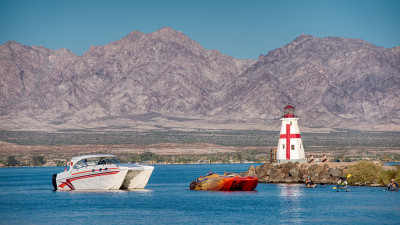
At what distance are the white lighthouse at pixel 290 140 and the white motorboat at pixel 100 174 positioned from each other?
19962mm

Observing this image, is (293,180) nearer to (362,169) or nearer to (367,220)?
(362,169)

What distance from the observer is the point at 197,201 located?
72812 mm

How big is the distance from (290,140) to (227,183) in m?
13.2

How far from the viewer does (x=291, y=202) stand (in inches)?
2781

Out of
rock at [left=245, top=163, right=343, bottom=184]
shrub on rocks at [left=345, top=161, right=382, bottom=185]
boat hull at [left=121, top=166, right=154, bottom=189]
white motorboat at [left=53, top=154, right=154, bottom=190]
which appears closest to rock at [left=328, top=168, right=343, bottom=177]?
rock at [left=245, top=163, right=343, bottom=184]

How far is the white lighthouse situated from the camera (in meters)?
90.7

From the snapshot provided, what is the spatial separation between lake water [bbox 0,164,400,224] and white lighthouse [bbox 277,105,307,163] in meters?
6.32

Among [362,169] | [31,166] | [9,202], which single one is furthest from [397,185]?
[31,166]

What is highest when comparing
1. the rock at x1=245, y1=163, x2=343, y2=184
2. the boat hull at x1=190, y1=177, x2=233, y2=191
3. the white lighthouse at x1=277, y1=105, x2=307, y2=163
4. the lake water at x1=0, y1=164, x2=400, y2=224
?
the white lighthouse at x1=277, y1=105, x2=307, y2=163

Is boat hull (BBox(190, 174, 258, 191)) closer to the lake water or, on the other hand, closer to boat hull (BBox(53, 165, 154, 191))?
the lake water

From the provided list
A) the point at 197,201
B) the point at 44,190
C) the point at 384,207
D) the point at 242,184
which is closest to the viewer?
the point at 384,207

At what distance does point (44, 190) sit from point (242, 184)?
1011 inches

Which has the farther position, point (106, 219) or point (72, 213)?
point (72, 213)

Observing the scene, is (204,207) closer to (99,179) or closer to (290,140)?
(99,179)
